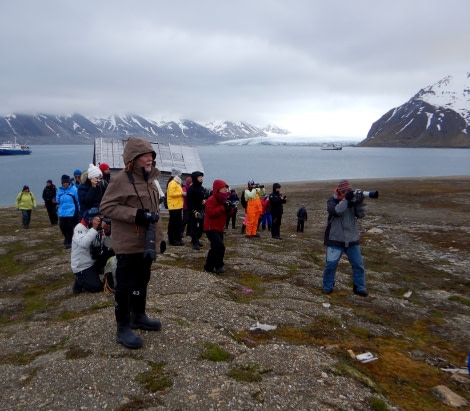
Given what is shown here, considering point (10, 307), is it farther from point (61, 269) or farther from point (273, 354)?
point (273, 354)

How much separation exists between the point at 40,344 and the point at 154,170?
12.5 ft

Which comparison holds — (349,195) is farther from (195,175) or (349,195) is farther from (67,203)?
(67,203)

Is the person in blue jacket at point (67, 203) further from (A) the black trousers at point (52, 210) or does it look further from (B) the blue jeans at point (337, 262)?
(B) the blue jeans at point (337, 262)

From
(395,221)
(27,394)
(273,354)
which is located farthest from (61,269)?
(395,221)

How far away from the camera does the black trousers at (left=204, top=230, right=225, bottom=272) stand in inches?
422

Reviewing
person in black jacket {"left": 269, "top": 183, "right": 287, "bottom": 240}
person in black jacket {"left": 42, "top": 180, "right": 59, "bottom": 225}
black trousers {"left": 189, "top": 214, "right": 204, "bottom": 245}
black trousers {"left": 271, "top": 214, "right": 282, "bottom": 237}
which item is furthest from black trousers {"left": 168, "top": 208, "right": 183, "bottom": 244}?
person in black jacket {"left": 42, "top": 180, "right": 59, "bottom": 225}

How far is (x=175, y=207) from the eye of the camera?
14109mm

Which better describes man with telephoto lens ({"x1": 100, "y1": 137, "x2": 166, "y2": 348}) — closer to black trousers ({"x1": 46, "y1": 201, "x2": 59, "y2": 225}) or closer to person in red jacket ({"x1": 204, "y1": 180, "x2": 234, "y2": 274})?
person in red jacket ({"x1": 204, "y1": 180, "x2": 234, "y2": 274})

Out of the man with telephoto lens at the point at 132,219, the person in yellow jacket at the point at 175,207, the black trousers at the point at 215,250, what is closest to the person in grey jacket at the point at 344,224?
the black trousers at the point at 215,250

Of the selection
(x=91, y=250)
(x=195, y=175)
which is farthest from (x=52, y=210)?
(x=91, y=250)

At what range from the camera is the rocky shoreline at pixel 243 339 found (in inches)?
204

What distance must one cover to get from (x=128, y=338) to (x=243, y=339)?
80.7 inches

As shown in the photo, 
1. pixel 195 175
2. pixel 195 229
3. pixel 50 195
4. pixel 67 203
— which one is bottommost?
pixel 195 229

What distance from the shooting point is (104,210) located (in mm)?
5586
